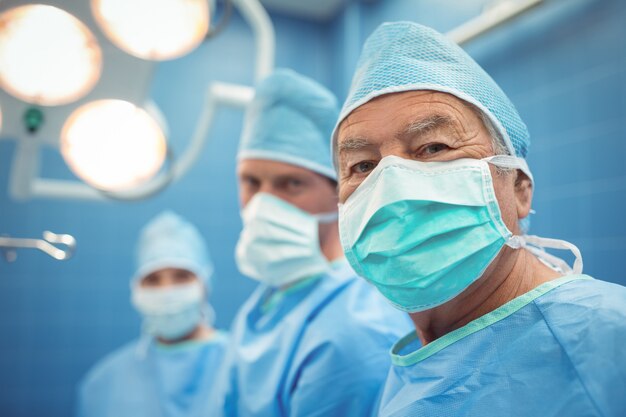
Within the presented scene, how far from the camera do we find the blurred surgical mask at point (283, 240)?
1.30 meters

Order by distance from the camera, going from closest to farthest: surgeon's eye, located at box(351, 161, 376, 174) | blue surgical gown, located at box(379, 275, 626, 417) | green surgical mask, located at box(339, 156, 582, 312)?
blue surgical gown, located at box(379, 275, 626, 417)
green surgical mask, located at box(339, 156, 582, 312)
surgeon's eye, located at box(351, 161, 376, 174)

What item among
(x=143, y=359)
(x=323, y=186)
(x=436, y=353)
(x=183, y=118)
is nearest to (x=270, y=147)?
(x=323, y=186)

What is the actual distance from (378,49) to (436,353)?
1.80ft

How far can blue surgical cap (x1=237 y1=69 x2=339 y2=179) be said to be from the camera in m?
1.35

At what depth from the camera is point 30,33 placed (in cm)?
97

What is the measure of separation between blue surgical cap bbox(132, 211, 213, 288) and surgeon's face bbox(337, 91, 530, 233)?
1486mm

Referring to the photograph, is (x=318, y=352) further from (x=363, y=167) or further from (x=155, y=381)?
(x=155, y=381)

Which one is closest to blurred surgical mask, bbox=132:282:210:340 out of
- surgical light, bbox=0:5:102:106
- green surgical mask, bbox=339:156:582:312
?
surgical light, bbox=0:5:102:106

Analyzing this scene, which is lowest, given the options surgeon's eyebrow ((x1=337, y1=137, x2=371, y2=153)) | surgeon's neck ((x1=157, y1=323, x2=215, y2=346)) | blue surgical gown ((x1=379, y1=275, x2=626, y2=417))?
blue surgical gown ((x1=379, y1=275, x2=626, y2=417))

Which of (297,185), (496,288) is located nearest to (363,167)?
(496,288)

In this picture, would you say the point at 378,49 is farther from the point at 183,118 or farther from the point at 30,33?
the point at 183,118

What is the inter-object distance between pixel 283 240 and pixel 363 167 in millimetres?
497

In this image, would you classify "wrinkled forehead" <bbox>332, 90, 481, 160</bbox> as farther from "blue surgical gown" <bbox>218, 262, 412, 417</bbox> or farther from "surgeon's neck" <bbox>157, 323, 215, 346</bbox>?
"surgeon's neck" <bbox>157, 323, 215, 346</bbox>

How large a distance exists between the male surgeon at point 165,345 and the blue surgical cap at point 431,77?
1428 millimetres
